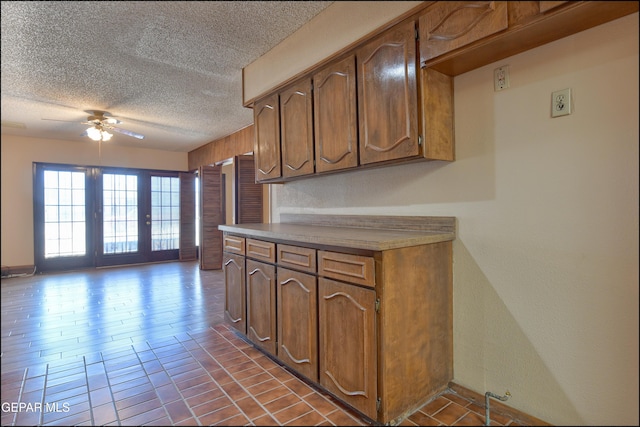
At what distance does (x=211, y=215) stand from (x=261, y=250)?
377 centimetres

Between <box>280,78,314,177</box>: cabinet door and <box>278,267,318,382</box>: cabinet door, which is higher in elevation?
<box>280,78,314,177</box>: cabinet door

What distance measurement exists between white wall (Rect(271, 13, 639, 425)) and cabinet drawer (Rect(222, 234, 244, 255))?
4.50 feet

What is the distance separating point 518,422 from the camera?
1.44 m

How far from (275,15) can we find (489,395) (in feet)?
7.79

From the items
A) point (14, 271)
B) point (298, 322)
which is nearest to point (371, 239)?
point (298, 322)

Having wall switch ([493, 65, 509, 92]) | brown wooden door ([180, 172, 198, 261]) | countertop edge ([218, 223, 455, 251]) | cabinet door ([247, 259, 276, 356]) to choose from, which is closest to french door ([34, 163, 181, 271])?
brown wooden door ([180, 172, 198, 261])

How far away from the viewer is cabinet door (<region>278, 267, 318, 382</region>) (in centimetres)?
179

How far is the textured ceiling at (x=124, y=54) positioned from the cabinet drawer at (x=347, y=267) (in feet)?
4.19

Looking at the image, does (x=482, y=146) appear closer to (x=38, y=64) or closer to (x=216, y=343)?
(x=216, y=343)

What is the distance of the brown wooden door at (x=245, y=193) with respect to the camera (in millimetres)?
4836

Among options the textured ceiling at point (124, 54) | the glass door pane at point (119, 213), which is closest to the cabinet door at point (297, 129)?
the textured ceiling at point (124, 54)

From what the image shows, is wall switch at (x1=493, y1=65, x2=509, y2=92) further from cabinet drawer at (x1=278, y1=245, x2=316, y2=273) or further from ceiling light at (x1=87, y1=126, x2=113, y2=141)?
ceiling light at (x1=87, y1=126, x2=113, y2=141)

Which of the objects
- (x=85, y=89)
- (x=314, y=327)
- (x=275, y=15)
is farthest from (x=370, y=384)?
(x=85, y=89)

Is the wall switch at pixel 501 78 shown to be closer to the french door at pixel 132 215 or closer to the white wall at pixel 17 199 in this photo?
the white wall at pixel 17 199
